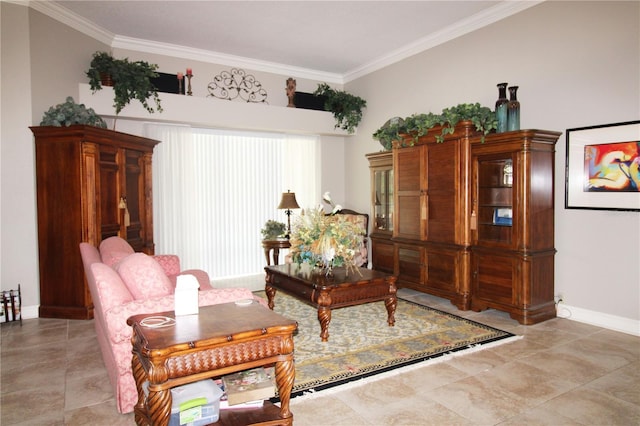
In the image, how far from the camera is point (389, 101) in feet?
22.1

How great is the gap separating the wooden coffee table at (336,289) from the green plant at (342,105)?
142 inches

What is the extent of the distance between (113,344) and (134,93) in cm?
401

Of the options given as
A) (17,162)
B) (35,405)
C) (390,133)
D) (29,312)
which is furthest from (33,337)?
(390,133)

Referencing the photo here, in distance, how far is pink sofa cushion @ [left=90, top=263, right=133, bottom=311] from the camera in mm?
2475

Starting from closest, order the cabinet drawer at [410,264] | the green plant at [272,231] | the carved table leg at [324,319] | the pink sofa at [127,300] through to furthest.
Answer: the pink sofa at [127,300] → the carved table leg at [324,319] → the cabinet drawer at [410,264] → the green plant at [272,231]

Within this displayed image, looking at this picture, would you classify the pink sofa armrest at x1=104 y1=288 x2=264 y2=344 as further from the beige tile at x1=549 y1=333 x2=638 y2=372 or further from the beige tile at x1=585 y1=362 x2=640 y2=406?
the beige tile at x1=549 y1=333 x2=638 y2=372

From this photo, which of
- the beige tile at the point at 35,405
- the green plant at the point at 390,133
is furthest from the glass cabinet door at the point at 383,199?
the beige tile at the point at 35,405

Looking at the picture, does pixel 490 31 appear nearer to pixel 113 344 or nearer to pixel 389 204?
pixel 389 204

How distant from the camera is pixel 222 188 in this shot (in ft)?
23.0

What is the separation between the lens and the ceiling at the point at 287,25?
4848 mm

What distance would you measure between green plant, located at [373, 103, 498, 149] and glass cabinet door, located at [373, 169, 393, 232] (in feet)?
2.43

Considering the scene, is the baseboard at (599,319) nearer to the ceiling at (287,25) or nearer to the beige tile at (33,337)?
the beige tile at (33,337)

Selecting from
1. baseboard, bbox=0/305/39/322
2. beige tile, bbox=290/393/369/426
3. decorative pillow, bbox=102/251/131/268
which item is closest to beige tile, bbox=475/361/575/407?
beige tile, bbox=290/393/369/426

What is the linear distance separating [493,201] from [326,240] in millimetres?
2110
